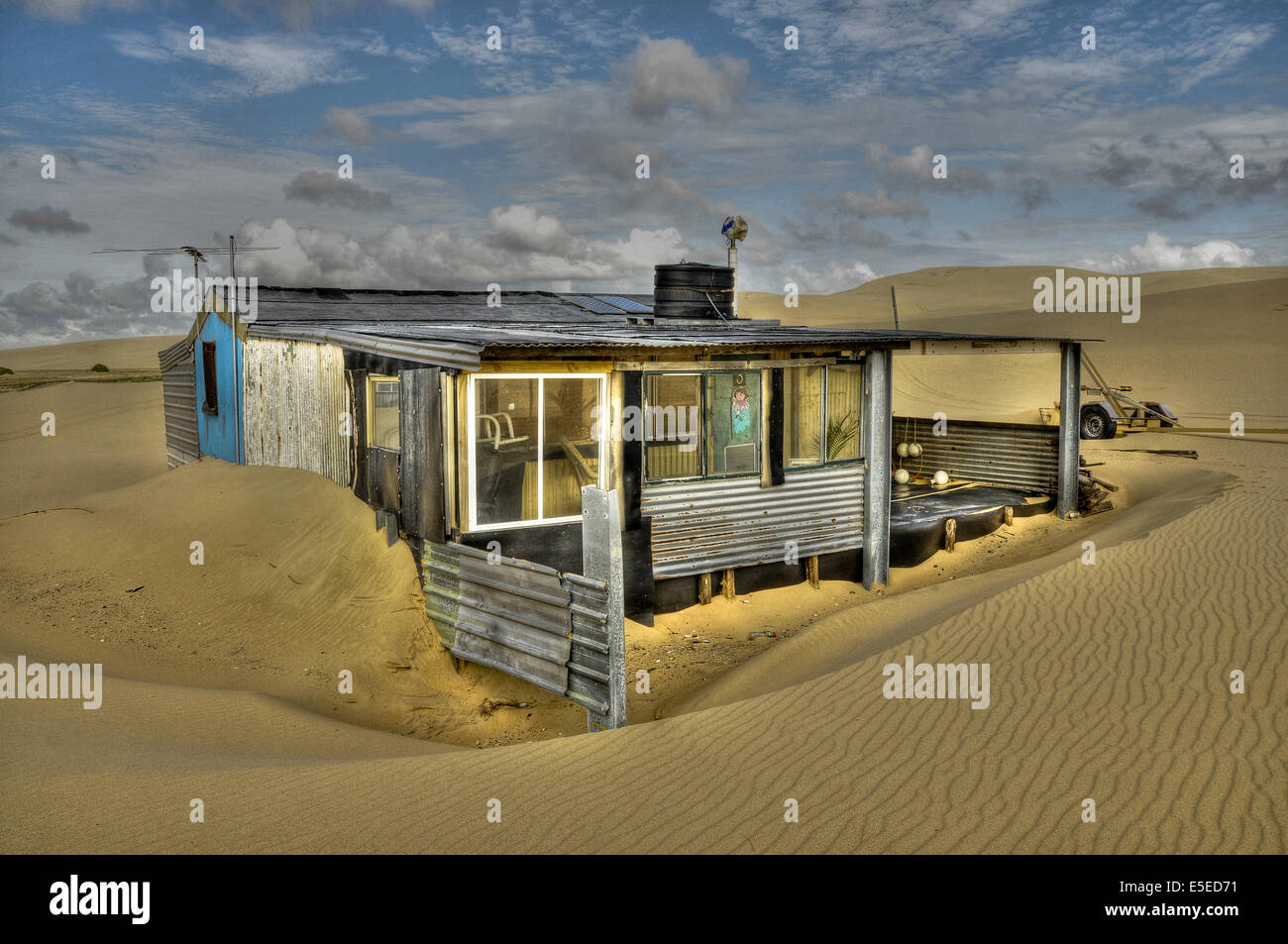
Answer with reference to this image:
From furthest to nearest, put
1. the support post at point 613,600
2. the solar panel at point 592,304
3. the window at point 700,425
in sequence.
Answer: the solar panel at point 592,304 → the window at point 700,425 → the support post at point 613,600

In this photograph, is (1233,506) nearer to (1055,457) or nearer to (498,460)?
(1055,457)

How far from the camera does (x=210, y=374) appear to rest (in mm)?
18359

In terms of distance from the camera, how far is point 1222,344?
→ 44.3 meters

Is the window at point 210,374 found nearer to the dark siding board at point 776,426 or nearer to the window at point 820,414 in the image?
the dark siding board at point 776,426

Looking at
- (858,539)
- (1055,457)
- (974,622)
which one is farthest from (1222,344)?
(974,622)

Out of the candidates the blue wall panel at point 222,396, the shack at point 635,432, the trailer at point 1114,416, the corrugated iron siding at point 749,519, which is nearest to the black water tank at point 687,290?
the shack at point 635,432

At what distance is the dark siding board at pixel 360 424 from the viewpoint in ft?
40.9

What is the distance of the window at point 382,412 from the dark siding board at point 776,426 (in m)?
4.85

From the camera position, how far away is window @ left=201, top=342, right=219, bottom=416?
18.1 metres

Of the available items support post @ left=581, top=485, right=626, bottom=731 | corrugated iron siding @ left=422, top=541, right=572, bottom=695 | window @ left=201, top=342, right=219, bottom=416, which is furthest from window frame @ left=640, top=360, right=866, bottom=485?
window @ left=201, top=342, right=219, bottom=416

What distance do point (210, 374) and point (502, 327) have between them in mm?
7109

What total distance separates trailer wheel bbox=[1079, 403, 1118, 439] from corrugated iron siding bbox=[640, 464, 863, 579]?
1386cm

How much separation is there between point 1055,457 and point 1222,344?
3282 centimetres

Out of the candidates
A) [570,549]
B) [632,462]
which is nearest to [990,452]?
[632,462]
